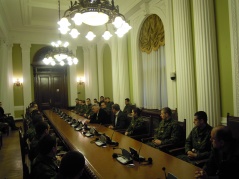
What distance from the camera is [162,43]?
632 centimetres

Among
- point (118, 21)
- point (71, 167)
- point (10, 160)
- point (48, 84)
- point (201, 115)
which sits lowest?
point (10, 160)

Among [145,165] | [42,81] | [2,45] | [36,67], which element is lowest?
[145,165]

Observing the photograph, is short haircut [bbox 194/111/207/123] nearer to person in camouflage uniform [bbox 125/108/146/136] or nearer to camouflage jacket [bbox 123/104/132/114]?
person in camouflage uniform [bbox 125/108/146/136]

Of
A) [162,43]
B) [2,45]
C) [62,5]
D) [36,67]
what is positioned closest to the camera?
[162,43]

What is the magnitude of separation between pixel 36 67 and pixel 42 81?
851 mm

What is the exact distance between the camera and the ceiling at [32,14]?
25.2 feet

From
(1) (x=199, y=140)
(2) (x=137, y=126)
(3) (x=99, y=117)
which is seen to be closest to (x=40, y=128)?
(2) (x=137, y=126)

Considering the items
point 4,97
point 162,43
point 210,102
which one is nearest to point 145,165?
point 210,102

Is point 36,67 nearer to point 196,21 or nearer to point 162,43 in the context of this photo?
point 162,43

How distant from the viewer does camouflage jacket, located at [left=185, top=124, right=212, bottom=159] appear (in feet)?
9.26

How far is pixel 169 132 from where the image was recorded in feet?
11.4

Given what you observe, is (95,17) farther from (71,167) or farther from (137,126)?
(71,167)

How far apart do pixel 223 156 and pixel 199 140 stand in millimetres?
959

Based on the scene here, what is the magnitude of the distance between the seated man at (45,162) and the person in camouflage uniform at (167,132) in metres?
1.82
